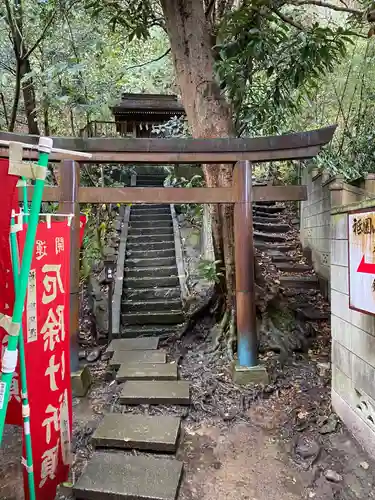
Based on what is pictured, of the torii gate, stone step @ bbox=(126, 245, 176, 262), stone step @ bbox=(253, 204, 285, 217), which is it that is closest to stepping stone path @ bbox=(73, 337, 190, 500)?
the torii gate

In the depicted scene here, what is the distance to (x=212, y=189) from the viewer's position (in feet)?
14.6

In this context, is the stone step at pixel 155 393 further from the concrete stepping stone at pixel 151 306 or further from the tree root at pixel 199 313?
the concrete stepping stone at pixel 151 306

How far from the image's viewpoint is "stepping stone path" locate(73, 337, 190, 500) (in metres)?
2.62

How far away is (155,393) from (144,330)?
2.59 metres

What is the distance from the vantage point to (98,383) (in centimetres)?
470

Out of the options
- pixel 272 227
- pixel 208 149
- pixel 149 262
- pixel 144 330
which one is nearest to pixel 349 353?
pixel 208 149

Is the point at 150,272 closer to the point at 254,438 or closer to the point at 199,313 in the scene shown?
the point at 199,313

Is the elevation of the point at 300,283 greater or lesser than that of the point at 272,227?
lesser

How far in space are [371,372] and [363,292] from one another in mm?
698

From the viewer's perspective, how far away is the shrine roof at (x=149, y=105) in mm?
15438

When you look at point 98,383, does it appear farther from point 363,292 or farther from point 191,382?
point 363,292

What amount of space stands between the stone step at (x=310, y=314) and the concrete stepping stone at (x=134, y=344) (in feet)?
8.06

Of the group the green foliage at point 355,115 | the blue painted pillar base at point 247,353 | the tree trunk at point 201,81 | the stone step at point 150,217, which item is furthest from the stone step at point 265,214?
the blue painted pillar base at point 247,353

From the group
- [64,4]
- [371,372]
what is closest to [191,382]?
[371,372]
